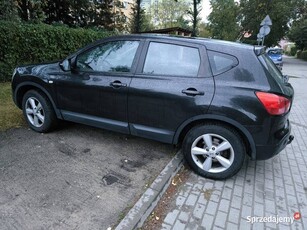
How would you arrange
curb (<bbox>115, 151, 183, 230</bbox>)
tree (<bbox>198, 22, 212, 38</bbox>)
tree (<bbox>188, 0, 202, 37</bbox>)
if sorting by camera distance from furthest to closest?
1. tree (<bbox>198, 22, 212, 38</bbox>)
2. tree (<bbox>188, 0, 202, 37</bbox>)
3. curb (<bbox>115, 151, 183, 230</bbox>)

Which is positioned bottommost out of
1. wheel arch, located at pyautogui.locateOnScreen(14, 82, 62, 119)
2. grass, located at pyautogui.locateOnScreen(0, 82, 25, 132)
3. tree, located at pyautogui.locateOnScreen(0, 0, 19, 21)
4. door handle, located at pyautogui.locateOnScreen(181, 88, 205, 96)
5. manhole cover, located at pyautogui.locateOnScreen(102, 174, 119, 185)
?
grass, located at pyautogui.locateOnScreen(0, 82, 25, 132)

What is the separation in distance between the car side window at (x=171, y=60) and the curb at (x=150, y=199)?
1256mm

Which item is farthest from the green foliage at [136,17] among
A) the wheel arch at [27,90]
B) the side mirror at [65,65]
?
the side mirror at [65,65]

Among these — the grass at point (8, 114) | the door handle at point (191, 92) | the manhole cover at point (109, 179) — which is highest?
the door handle at point (191, 92)

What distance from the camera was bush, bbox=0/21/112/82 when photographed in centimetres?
741

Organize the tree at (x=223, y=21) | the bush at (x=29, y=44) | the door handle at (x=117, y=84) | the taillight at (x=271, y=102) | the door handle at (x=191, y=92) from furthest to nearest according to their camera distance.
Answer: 1. the tree at (x=223, y=21)
2. the bush at (x=29, y=44)
3. the door handle at (x=117, y=84)
4. the door handle at (x=191, y=92)
5. the taillight at (x=271, y=102)

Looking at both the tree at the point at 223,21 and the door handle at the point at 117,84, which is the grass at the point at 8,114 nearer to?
the door handle at the point at 117,84

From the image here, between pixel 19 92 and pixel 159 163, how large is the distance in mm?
2804

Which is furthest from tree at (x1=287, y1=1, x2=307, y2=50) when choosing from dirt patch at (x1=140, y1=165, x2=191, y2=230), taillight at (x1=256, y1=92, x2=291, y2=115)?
dirt patch at (x1=140, y1=165, x2=191, y2=230)

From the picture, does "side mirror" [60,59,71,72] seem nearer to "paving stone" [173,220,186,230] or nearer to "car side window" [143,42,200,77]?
"car side window" [143,42,200,77]

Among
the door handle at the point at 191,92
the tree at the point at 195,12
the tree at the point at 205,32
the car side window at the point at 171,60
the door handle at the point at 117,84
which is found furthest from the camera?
the tree at the point at 205,32

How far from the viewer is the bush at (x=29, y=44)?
24.3ft

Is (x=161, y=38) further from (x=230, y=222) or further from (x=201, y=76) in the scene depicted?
(x=230, y=222)

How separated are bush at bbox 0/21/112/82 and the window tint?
21.7 ft
